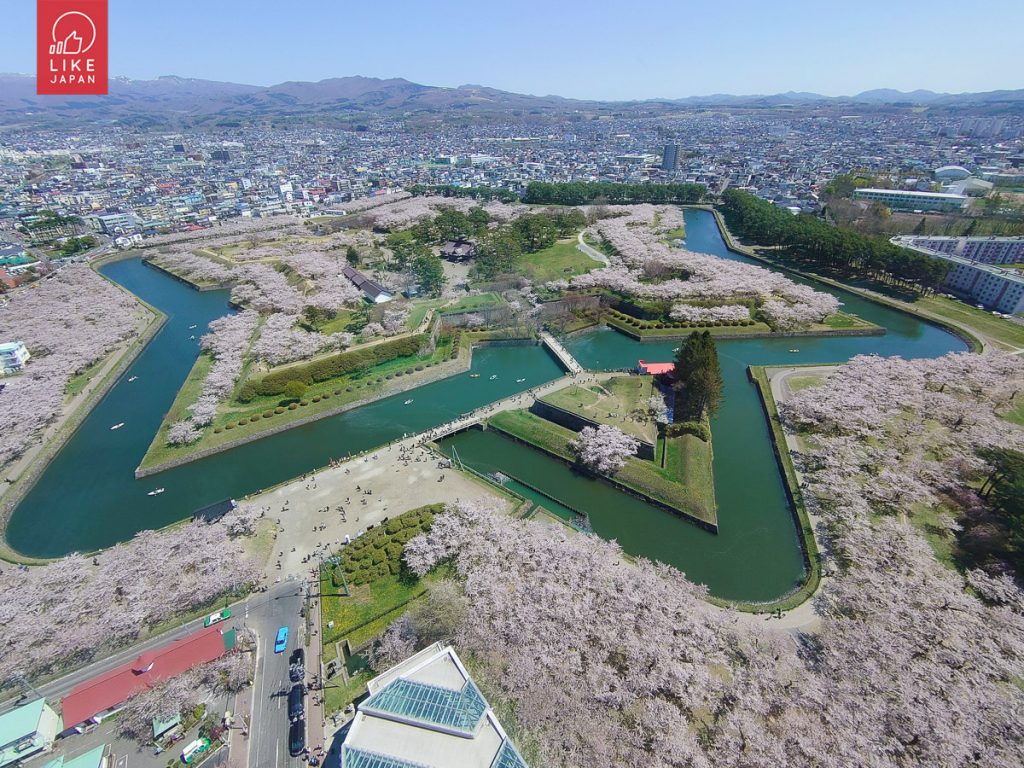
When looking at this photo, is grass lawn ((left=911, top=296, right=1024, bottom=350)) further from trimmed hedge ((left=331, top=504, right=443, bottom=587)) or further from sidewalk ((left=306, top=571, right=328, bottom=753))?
sidewalk ((left=306, top=571, right=328, bottom=753))

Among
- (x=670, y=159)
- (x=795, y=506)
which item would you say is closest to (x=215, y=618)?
(x=795, y=506)

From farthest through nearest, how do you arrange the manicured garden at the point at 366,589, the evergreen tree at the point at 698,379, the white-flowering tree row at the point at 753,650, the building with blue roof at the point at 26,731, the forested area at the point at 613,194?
1. the forested area at the point at 613,194
2. the evergreen tree at the point at 698,379
3. the manicured garden at the point at 366,589
4. the building with blue roof at the point at 26,731
5. the white-flowering tree row at the point at 753,650

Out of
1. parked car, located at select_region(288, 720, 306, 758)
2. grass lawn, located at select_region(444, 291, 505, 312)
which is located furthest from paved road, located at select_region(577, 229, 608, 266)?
parked car, located at select_region(288, 720, 306, 758)

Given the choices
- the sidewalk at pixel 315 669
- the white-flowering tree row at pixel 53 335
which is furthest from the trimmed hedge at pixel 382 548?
the white-flowering tree row at pixel 53 335

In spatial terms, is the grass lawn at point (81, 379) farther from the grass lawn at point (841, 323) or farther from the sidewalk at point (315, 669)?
the grass lawn at point (841, 323)

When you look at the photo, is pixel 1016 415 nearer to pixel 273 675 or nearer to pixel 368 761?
pixel 368 761
